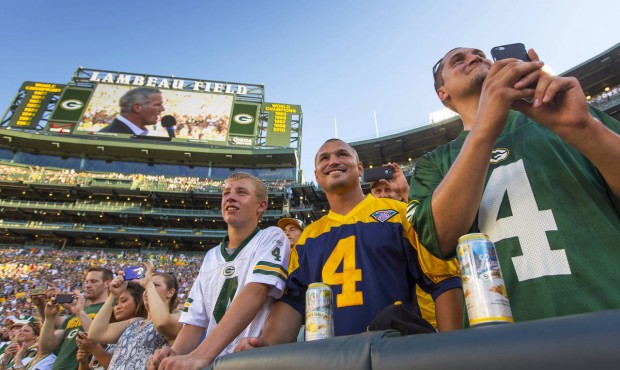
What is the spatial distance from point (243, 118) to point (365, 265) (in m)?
40.2

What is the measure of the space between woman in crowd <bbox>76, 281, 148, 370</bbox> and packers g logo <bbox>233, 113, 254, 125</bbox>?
37.3 metres

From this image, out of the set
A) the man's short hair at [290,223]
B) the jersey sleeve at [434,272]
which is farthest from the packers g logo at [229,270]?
the man's short hair at [290,223]

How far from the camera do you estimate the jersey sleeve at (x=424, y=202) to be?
1.42m

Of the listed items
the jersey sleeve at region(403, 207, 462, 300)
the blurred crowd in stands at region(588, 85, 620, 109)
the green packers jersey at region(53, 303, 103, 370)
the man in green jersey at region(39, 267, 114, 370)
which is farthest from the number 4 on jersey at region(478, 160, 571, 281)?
the blurred crowd in stands at region(588, 85, 620, 109)

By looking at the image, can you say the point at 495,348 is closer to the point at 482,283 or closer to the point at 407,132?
the point at 482,283

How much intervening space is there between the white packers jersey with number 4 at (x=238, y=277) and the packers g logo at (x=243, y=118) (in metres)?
38.9

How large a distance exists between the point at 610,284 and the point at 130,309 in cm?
457

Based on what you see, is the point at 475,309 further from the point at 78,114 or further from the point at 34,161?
the point at 34,161

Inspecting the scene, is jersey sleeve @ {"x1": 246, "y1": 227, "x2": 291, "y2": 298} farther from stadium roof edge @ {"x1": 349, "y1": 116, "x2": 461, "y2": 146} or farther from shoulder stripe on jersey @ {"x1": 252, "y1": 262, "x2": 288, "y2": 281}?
stadium roof edge @ {"x1": 349, "y1": 116, "x2": 461, "y2": 146}

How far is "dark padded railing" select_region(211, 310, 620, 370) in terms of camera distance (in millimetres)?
616

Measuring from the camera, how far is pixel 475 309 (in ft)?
3.43

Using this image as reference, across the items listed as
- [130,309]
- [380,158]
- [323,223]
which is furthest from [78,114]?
[323,223]

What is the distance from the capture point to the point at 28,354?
592cm

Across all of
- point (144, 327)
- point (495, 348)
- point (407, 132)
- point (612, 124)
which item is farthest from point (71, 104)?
point (495, 348)
